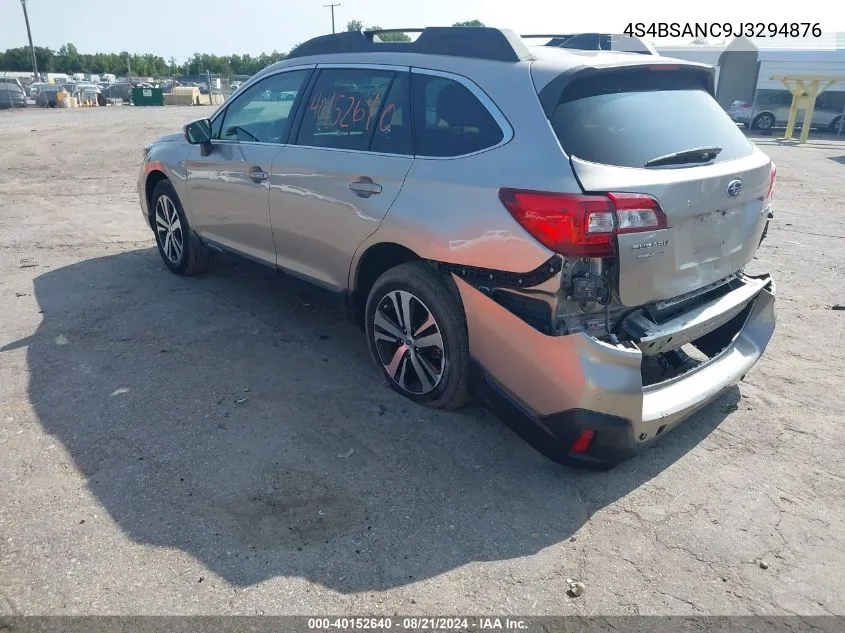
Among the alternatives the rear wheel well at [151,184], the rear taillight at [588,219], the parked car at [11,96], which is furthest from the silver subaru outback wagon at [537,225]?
the parked car at [11,96]

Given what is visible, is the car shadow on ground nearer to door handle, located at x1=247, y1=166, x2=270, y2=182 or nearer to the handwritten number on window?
door handle, located at x1=247, y1=166, x2=270, y2=182

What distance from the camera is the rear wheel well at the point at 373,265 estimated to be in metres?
3.66

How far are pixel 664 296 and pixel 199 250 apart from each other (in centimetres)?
413

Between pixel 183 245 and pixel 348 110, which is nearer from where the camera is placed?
pixel 348 110

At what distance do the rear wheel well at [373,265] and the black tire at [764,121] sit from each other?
28.1m

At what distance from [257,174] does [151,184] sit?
203 cm

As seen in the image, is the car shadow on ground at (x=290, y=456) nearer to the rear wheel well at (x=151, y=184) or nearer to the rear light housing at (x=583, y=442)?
the rear light housing at (x=583, y=442)

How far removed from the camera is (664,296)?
2.96m

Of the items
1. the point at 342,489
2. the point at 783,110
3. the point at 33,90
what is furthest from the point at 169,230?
the point at 33,90

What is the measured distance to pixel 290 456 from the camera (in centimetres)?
334

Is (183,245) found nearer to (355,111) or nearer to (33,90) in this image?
(355,111)

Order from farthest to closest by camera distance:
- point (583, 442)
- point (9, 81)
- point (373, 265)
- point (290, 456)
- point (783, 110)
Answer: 1. point (9, 81)
2. point (783, 110)
3. point (373, 265)
4. point (290, 456)
5. point (583, 442)

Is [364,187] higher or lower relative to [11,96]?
lower

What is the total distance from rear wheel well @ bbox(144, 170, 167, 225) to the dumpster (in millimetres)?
39949
